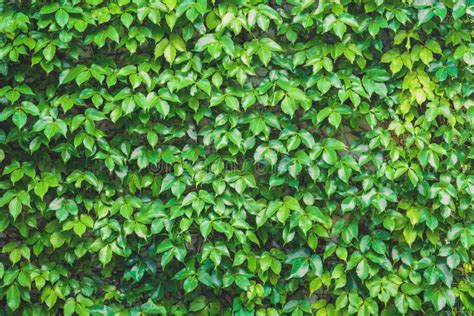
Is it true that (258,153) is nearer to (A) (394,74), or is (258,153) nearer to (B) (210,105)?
(B) (210,105)

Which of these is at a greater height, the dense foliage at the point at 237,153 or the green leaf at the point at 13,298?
the dense foliage at the point at 237,153

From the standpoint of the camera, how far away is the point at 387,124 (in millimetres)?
3055

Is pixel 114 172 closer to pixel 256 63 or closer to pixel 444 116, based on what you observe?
pixel 256 63

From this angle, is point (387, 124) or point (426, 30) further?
point (387, 124)

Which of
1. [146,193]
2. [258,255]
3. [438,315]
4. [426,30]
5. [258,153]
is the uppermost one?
[426,30]

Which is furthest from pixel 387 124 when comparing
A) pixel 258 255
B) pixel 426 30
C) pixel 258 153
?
pixel 258 255

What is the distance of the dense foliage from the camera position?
279cm

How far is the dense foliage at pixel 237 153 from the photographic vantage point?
279cm

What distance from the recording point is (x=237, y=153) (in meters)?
2.87

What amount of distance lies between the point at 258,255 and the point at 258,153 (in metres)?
0.51

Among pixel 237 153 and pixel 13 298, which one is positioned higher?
pixel 237 153

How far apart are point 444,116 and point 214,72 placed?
1087 mm

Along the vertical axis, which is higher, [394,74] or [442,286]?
[394,74]

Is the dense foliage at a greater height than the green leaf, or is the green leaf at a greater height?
the dense foliage
